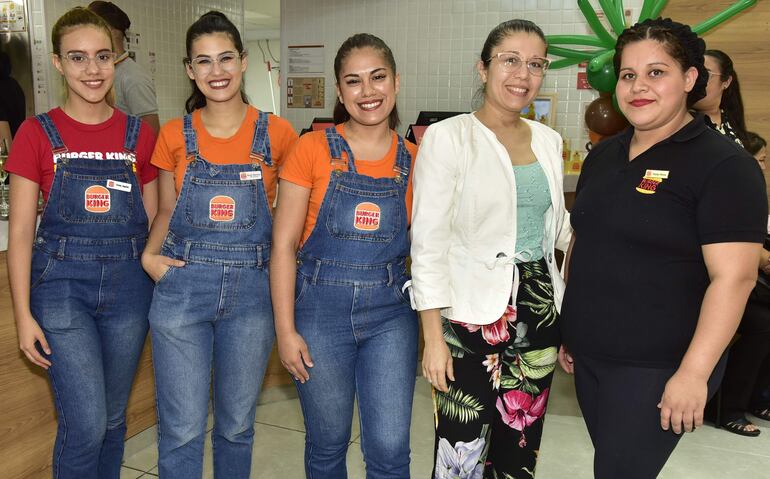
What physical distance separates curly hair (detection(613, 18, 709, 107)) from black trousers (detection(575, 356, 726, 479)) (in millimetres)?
617

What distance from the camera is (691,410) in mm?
1376

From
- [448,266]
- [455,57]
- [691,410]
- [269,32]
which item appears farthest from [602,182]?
[269,32]

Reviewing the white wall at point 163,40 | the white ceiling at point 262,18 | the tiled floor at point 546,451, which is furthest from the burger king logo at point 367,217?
the white ceiling at point 262,18

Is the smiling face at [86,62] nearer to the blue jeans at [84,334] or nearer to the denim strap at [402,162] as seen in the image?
the blue jeans at [84,334]

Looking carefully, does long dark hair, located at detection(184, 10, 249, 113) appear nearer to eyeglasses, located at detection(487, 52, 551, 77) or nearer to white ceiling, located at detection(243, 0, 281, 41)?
eyeglasses, located at detection(487, 52, 551, 77)

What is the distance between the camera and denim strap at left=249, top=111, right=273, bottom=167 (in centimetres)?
181

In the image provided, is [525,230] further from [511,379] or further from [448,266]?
[511,379]

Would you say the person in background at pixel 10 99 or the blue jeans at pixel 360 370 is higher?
the person in background at pixel 10 99

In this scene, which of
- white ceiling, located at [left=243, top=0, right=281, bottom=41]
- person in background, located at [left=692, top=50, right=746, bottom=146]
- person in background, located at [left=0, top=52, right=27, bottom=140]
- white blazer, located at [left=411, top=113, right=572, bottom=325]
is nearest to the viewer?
white blazer, located at [left=411, top=113, right=572, bottom=325]

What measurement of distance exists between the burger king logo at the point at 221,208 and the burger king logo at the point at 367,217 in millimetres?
340

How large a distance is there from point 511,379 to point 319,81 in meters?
4.66

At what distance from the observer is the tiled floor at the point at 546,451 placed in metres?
2.74

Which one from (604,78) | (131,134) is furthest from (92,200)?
(604,78)

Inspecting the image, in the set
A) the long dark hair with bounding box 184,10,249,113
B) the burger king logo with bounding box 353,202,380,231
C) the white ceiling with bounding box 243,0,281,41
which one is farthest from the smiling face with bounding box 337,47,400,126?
the white ceiling with bounding box 243,0,281,41
